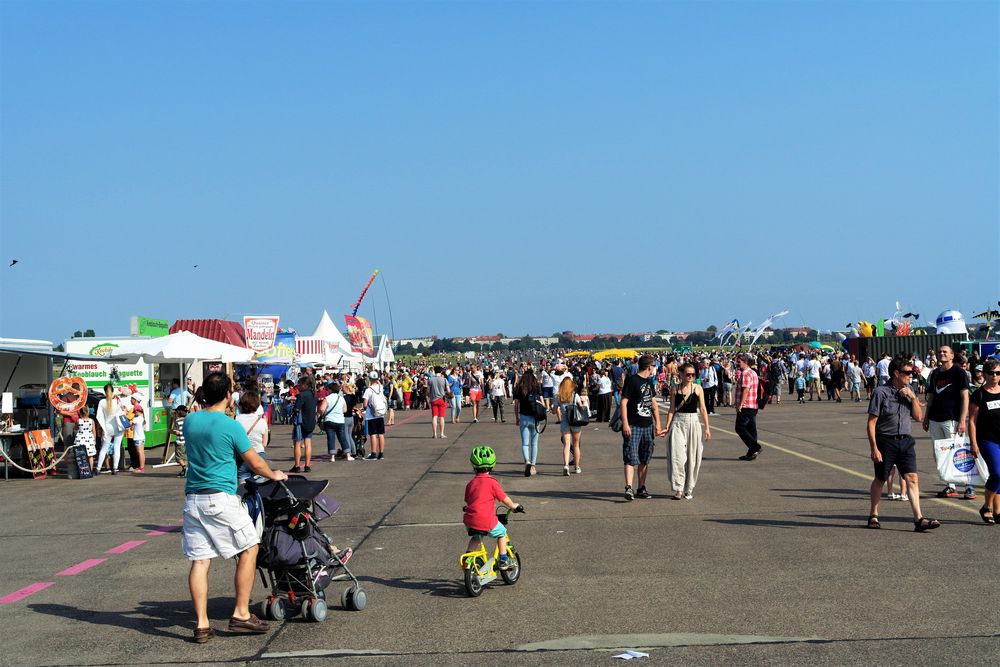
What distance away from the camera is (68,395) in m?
18.6

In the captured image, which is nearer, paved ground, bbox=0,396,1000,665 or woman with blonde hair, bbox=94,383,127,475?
paved ground, bbox=0,396,1000,665

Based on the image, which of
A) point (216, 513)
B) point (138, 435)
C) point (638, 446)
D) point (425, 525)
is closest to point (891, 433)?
point (638, 446)

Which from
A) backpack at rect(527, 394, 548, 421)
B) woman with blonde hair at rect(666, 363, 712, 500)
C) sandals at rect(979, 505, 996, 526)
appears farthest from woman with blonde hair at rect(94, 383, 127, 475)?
sandals at rect(979, 505, 996, 526)

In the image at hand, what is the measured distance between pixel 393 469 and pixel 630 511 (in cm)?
665

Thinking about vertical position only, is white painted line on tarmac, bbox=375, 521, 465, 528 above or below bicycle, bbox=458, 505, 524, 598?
below

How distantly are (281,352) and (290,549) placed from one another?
1717 inches

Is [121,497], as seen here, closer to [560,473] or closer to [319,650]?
[560,473]

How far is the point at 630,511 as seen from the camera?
11539mm

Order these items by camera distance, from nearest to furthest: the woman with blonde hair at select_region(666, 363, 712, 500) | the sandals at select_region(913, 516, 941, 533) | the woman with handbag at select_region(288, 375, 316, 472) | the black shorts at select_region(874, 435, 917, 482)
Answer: the sandals at select_region(913, 516, 941, 533)
the black shorts at select_region(874, 435, 917, 482)
the woman with blonde hair at select_region(666, 363, 712, 500)
the woman with handbag at select_region(288, 375, 316, 472)

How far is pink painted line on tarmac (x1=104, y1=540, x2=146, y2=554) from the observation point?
9.99 m

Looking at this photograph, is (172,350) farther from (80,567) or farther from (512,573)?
(512,573)

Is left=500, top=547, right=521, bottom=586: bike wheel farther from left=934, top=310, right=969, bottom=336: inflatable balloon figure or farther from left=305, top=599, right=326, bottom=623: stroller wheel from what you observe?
left=934, top=310, right=969, bottom=336: inflatable balloon figure

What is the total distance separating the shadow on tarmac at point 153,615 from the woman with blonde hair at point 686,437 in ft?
20.3

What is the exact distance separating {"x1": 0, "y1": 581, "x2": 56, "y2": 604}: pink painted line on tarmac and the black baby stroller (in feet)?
7.54
